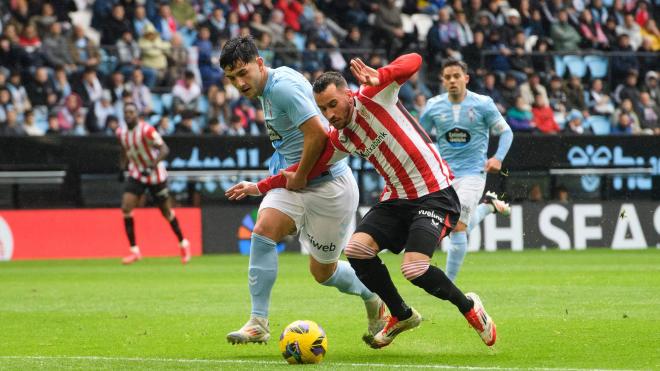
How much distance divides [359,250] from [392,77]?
1.19 meters

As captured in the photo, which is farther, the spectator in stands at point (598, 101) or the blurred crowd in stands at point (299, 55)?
the spectator in stands at point (598, 101)

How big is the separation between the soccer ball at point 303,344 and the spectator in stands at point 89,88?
14444 mm

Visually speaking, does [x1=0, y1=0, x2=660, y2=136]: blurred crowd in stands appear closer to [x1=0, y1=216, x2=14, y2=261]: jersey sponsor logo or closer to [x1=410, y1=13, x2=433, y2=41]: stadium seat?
[x1=410, y1=13, x2=433, y2=41]: stadium seat

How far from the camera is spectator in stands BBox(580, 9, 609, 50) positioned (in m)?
26.4

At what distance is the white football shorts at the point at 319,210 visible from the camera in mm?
8484

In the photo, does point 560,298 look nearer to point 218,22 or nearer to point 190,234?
point 190,234

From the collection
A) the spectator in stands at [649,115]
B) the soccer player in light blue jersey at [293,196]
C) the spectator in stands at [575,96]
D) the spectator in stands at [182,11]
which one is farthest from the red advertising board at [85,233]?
the soccer player in light blue jersey at [293,196]

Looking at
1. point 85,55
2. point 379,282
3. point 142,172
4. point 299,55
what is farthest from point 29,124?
point 379,282

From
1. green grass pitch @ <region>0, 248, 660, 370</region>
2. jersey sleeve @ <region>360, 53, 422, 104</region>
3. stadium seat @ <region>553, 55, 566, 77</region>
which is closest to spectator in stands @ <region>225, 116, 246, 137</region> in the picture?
green grass pitch @ <region>0, 248, 660, 370</region>

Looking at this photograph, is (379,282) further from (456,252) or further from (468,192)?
(468,192)

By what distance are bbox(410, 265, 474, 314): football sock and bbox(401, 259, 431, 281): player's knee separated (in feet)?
0.13

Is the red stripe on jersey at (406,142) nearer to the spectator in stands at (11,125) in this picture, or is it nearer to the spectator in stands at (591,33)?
the spectator in stands at (11,125)

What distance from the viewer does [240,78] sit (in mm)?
8164

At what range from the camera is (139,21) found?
76.6 feet
